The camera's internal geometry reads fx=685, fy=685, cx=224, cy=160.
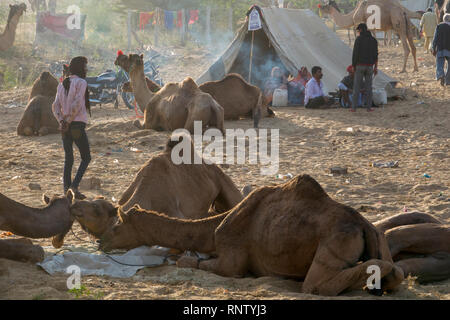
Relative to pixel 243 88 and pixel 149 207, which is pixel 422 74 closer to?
pixel 243 88

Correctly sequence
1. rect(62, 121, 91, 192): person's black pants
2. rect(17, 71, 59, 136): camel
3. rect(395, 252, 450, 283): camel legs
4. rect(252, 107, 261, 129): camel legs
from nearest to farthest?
rect(395, 252, 450, 283): camel legs < rect(62, 121, 91, 192): person's black pants < rect(17, 71, 59, 136): camel < rect(252, 107, 261, 129): camel legs

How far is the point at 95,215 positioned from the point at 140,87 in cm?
859

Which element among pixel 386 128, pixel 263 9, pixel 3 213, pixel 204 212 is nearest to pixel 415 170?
pixel 386 128

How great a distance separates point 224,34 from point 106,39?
616 centimetres

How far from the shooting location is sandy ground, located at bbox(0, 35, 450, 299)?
15.0 ft

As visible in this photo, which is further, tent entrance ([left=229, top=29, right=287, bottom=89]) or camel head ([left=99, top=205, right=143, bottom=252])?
tent entrance ([left=229, top=29, right=287, bottom=89])

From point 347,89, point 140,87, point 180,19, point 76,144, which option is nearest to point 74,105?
point 76,144

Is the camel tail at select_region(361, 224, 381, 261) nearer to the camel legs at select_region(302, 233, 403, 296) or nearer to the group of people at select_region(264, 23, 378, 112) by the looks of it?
the camel legs at select_region(302, 233, 403, 296)

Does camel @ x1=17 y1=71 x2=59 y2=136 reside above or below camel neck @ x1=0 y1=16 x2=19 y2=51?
below

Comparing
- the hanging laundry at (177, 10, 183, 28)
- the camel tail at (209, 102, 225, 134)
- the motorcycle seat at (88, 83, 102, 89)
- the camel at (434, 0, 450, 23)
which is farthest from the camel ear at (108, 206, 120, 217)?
the hanging laundry at (177, 10, 183, 28)

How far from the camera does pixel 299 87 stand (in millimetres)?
16422

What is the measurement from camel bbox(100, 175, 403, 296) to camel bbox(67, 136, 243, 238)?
0.66 feet

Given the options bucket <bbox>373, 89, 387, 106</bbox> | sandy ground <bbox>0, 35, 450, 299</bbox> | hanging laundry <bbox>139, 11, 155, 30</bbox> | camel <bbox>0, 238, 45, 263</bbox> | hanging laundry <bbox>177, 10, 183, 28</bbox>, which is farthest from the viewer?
hanging laundry <bbox>177, 10, 183, 28</bbox>

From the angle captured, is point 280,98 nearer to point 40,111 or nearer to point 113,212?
point 40,111
